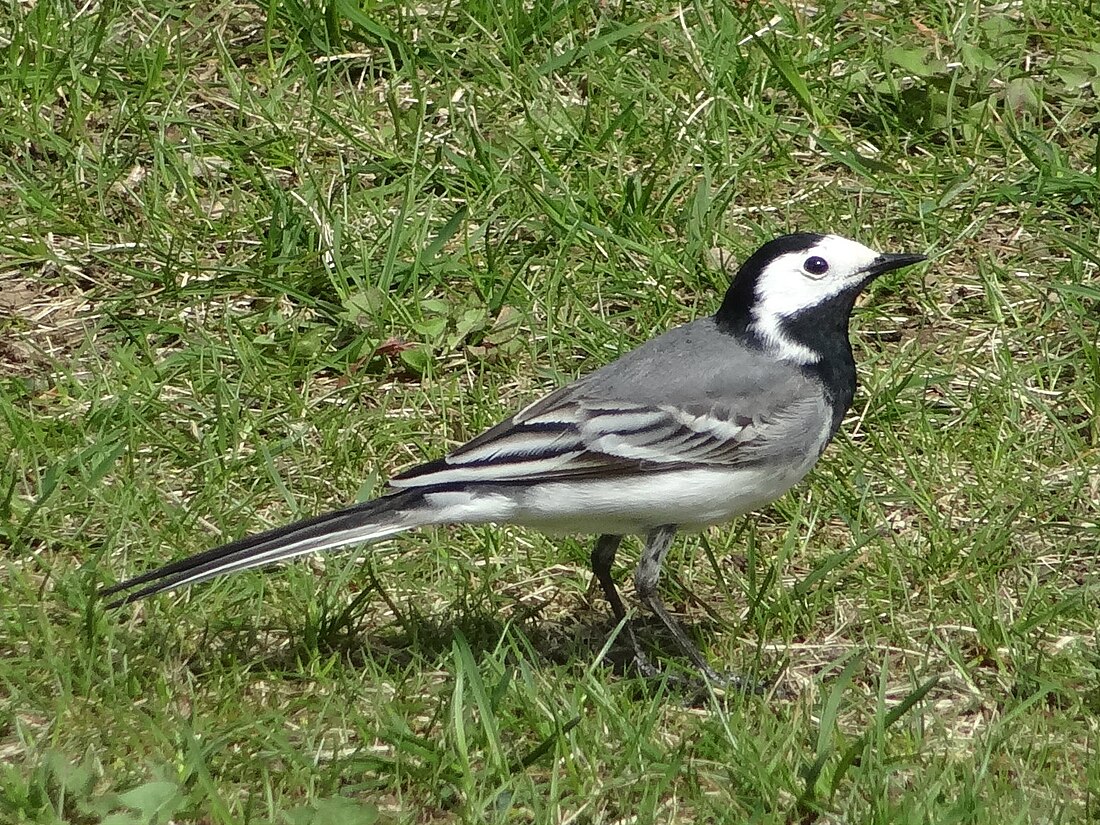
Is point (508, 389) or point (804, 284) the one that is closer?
point (804, 284)

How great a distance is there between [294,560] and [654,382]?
1335 mm

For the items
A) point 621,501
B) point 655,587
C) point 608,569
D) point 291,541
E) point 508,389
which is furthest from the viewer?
point 508,389

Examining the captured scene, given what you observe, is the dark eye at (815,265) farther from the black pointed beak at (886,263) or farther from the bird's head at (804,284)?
the black pointed beak at (886,263)

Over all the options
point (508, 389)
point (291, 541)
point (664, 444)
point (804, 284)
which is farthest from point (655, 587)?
point (508, 389)

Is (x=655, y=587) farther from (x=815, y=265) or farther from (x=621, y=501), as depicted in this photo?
(x=815, y=265)

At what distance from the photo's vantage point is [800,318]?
5.17 meters

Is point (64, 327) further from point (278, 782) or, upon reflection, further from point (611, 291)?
point (278, 782)

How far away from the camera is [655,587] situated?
16.8 feet

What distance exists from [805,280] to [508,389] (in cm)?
160

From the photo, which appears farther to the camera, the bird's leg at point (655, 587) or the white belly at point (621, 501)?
the bird's leg at point (655, 587)

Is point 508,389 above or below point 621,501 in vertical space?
below

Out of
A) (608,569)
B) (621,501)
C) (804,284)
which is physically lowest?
(608,569)

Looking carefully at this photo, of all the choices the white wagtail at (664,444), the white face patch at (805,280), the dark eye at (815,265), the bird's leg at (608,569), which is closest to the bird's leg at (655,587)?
the white wagtail at (664,444)

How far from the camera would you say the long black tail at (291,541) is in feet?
15.0
